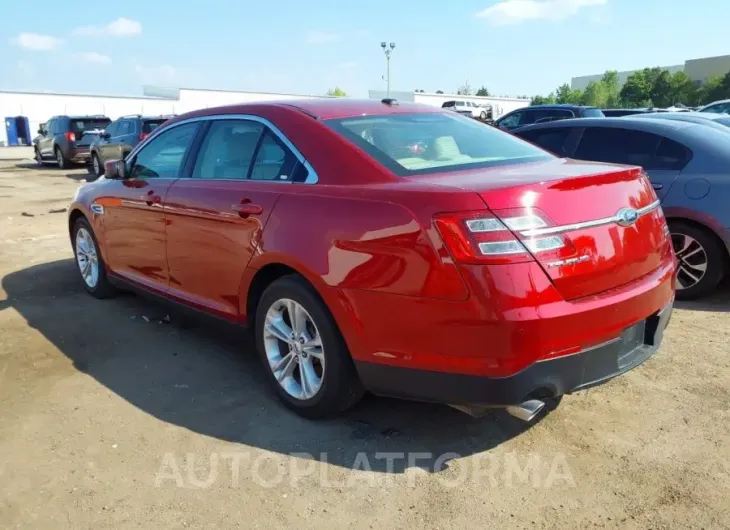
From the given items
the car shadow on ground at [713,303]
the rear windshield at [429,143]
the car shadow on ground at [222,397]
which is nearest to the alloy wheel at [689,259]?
the car shadow on ground at [713,303]

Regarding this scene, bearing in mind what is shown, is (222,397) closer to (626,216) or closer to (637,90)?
(626,216)

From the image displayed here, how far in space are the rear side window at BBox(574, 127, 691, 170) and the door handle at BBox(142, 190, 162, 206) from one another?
4.08m

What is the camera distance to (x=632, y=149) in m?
5.85

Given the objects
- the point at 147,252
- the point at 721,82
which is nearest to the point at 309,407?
the point at 147,252

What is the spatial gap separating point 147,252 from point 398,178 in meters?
2.46

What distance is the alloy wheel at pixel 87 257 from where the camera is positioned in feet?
18.5

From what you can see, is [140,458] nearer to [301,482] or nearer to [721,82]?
[301,482]

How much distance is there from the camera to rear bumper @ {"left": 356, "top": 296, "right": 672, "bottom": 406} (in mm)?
2615

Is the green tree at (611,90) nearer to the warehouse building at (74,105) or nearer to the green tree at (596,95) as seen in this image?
the green tree at (596,95)

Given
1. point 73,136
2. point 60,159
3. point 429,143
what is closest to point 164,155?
point 429,143

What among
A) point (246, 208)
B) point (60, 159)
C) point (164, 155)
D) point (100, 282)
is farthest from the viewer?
point (60, 159)

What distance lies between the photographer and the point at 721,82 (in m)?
64.5

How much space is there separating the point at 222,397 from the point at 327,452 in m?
0.93

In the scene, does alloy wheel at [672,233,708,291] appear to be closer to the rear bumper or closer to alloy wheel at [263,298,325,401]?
the rear bumper
